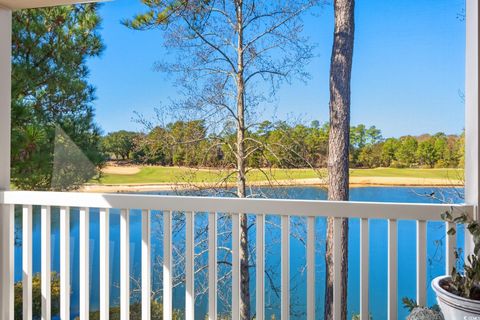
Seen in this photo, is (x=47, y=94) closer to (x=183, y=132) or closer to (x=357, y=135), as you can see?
(x=183, y=132)

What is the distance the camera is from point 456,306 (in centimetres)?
171

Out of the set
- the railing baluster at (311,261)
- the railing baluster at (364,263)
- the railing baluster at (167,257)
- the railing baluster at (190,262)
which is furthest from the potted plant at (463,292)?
the railing baluster at (167,257)

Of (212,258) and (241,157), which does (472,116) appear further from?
(241,157)

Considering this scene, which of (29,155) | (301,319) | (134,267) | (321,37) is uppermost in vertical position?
(321,37)

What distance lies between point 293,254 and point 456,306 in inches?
79.5

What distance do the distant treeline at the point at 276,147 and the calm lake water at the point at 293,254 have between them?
23 centimetres

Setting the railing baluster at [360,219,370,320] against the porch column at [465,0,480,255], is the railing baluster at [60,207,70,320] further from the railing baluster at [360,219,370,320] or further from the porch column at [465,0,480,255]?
the porch column at [465,0,480,255]

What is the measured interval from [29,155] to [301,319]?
2.69 metres

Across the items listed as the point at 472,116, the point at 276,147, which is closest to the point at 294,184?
the point at 276,147

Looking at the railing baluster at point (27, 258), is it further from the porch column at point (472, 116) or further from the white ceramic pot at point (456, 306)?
A: the porch column at point (472, 116)

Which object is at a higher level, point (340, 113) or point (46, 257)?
point (340, 113)

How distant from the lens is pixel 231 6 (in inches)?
150

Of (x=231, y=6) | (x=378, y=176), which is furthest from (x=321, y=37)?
(x=378, y=176)

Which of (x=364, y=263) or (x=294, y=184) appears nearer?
(x=364, y=263)
